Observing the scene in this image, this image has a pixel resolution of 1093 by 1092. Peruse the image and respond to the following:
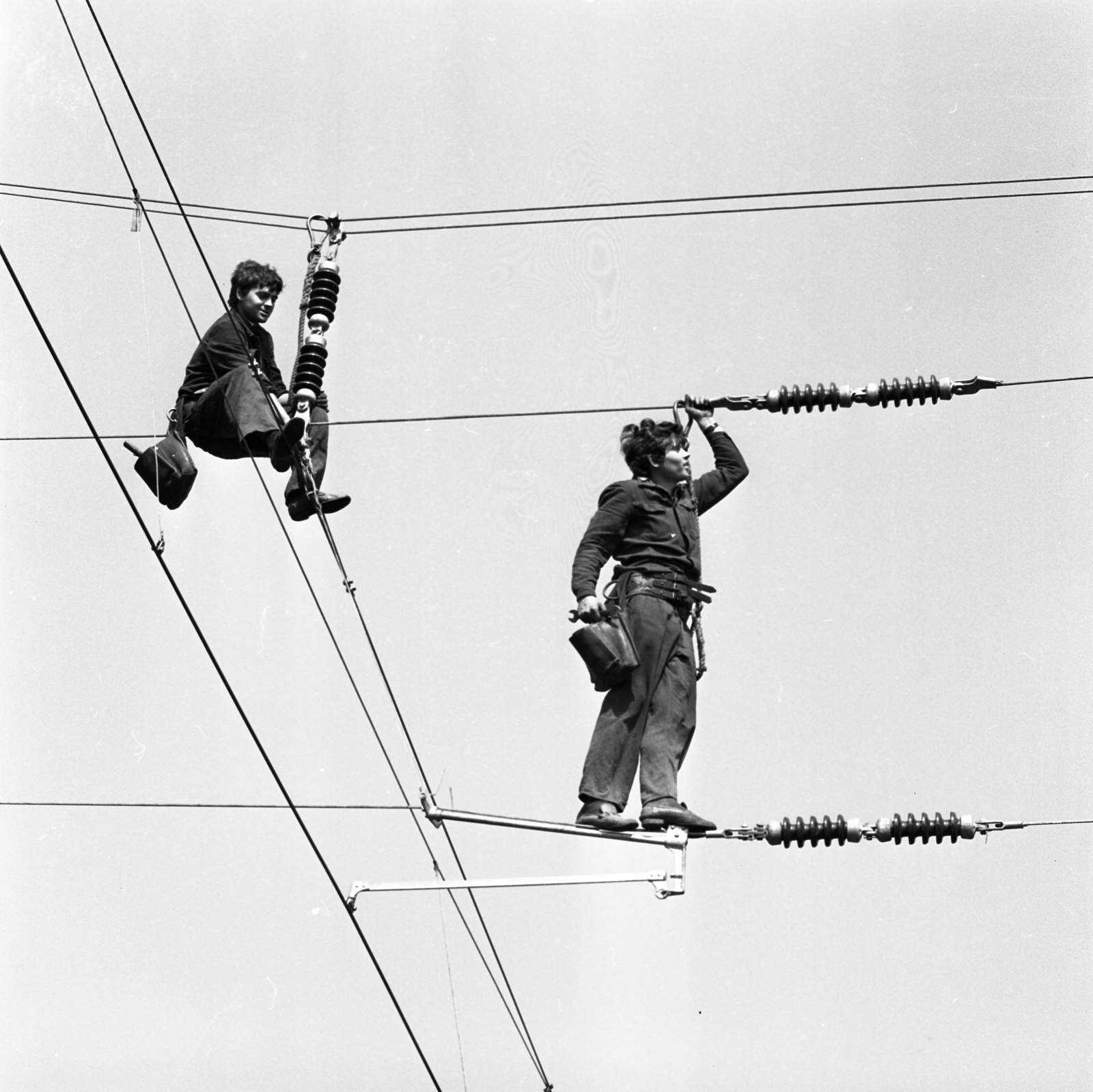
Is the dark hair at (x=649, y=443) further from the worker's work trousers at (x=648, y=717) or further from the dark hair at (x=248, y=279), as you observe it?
the dark hair at (x=248, y=279)

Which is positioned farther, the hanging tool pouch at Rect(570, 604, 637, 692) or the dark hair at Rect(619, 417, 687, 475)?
the dark hair at Rect(619, 417, 687, 475)

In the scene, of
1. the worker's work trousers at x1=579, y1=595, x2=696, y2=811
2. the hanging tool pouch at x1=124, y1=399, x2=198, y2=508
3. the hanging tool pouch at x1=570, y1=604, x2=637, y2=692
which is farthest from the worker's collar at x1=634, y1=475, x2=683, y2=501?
the hanging tool pouch at x1=124, y1=399, x2=198, y2=508

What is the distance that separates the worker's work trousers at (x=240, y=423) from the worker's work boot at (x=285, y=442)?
0.13 ft

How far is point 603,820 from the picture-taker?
11031mm

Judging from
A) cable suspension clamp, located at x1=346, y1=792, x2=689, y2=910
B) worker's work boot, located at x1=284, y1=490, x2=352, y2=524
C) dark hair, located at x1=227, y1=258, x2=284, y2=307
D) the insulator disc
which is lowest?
cable suspension clamp, located at x1=346, y1=792, x2=689, y2=910

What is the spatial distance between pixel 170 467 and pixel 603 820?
2826 mm

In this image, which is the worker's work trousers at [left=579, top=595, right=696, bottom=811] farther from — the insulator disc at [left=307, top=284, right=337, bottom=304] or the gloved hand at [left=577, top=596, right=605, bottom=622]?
the insulator disc at [left=307, top=284, right=337, bottom=304]

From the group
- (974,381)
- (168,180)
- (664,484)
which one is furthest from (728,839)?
(168,180)

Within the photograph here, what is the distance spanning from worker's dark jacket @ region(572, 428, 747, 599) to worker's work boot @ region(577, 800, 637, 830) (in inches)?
43.5

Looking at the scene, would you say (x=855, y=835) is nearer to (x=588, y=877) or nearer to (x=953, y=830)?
(x=953, y=830)

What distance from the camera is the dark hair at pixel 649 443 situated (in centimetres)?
1186

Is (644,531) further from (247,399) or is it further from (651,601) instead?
(247,399)

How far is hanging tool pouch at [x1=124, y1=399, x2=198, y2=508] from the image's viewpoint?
1215 centimetres

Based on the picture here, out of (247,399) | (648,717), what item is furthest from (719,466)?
(247,399)
